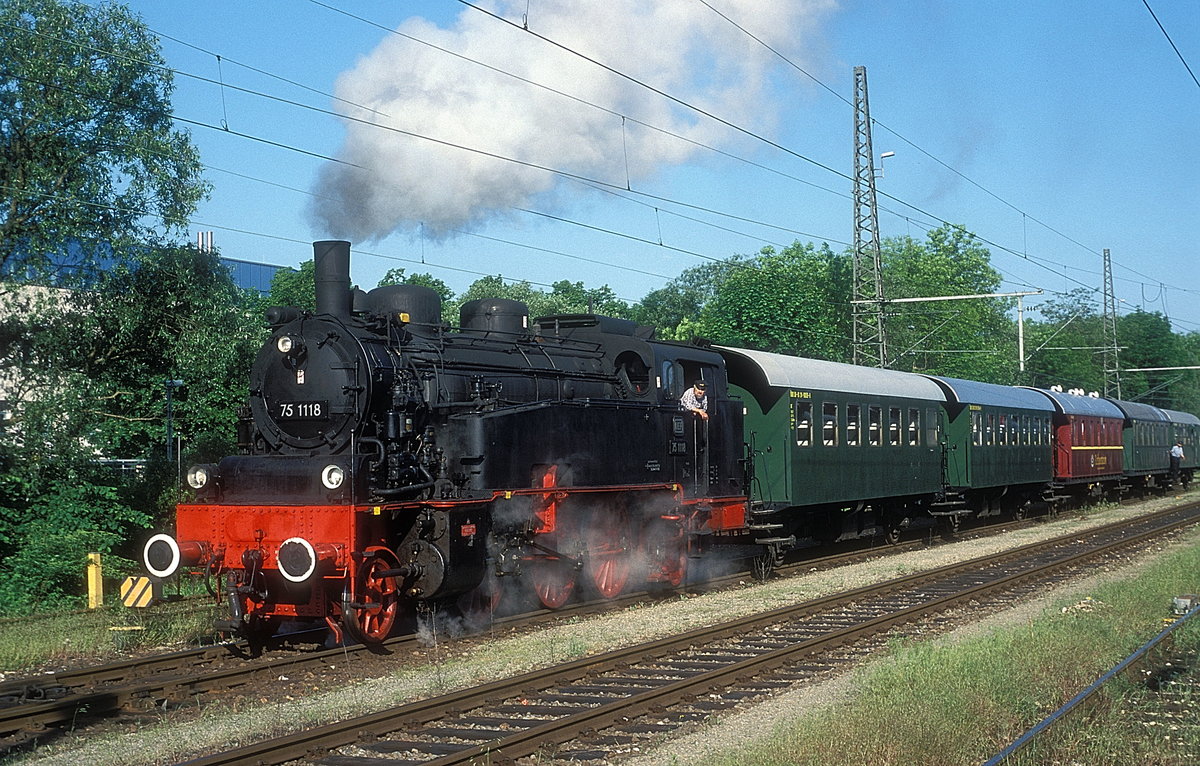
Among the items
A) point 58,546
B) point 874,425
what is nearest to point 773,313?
point 874,425

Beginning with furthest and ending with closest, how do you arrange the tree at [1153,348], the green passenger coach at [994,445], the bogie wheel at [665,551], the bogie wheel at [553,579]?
the tree at [1153,348] → the green passenger coach at [994,445] → the bogie wheel at [665,551] → the bogie wheel at [553,579]

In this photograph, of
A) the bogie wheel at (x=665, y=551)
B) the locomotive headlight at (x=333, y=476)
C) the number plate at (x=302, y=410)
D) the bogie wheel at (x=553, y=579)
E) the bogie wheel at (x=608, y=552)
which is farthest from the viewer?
the bogie wheel at (x=665, y=551)

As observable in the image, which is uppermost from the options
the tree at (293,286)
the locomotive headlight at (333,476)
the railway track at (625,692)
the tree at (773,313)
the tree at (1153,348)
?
the tree at (293,286)

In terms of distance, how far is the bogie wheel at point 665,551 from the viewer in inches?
549

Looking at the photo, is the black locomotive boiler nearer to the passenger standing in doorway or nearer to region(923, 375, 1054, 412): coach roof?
region(923, 375, 1054, 412): coach roof

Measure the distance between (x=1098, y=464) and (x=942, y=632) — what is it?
23275 mm

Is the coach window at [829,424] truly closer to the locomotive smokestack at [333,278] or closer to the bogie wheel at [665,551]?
the bogie wheel at [665,551]

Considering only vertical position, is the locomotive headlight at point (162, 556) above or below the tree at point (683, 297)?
below

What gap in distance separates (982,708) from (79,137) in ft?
46.3

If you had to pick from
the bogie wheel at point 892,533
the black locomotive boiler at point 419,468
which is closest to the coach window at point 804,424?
the black locomotive boiler at point 419,468

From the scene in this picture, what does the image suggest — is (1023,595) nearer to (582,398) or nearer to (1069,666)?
(1069,666)

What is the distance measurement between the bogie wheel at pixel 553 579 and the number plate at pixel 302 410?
2833mm

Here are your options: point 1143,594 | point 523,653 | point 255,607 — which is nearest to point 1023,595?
point 1143,594

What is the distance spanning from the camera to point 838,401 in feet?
59.1
